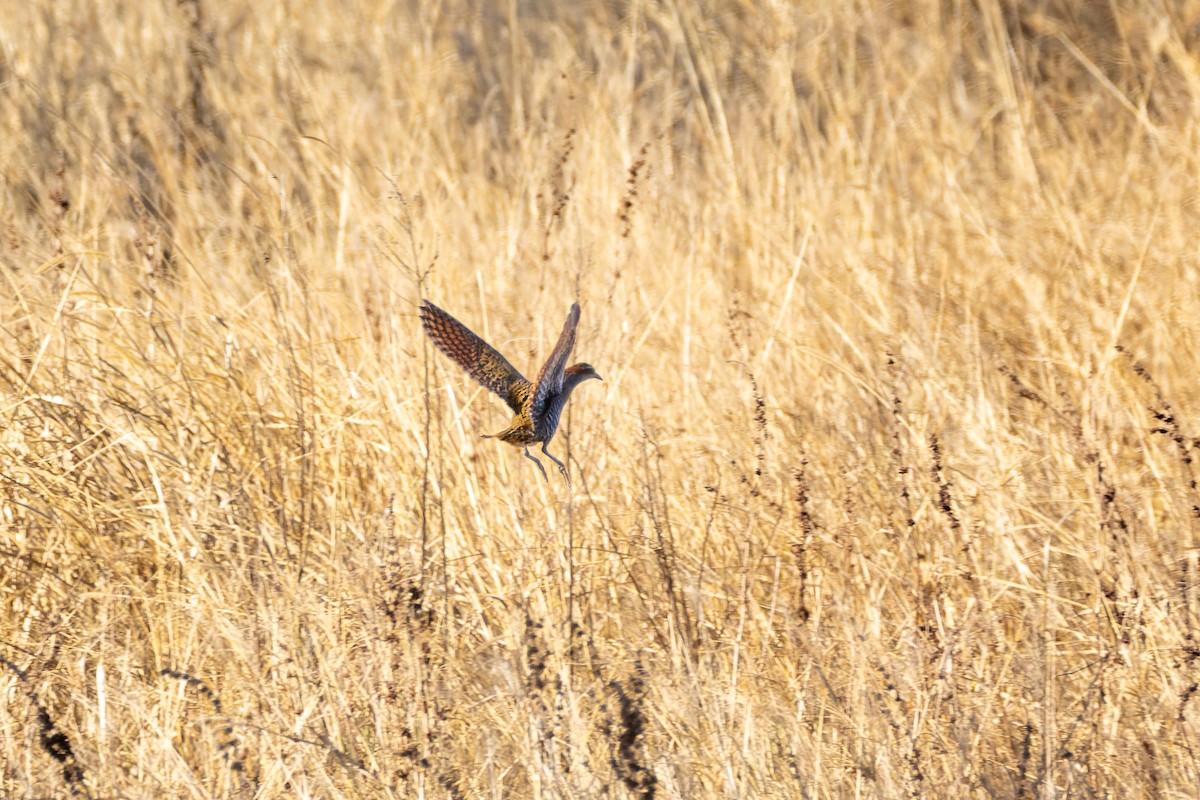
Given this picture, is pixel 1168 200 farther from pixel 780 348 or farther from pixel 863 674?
pixel 863 674

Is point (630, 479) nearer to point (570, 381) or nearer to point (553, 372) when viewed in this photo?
point (570, 381)

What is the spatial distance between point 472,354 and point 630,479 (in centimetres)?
103

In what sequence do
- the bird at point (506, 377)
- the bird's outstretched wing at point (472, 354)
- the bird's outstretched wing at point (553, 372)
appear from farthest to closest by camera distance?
the bird's outstretched wing at point (472, 354) < the bird at point (506, 377) < the bird's outstretched wing at point (553, 372)

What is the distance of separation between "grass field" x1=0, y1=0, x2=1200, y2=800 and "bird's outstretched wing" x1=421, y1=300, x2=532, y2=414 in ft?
0.73

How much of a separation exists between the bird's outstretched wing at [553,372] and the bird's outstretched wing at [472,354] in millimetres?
224

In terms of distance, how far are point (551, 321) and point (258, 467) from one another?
1.00m

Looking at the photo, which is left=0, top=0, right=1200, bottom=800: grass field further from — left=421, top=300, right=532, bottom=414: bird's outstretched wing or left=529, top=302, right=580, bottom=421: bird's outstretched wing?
left=529, top=302, right=580, bottom=421: bird's outstretched wing

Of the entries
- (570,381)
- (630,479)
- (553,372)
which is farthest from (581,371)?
(630,479)

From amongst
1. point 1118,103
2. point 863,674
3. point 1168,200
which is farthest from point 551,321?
point 1118,103

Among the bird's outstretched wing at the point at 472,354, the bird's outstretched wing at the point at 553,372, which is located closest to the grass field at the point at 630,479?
the bird's outstretched wing at the point at 472,354

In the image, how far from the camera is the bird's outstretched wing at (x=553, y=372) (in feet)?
6.91

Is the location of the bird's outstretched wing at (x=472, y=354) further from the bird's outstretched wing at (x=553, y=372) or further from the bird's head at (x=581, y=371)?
the bird's outstretched wing at (x=553, y=372)

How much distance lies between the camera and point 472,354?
95.4 inches

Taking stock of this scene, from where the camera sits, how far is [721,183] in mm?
5078
